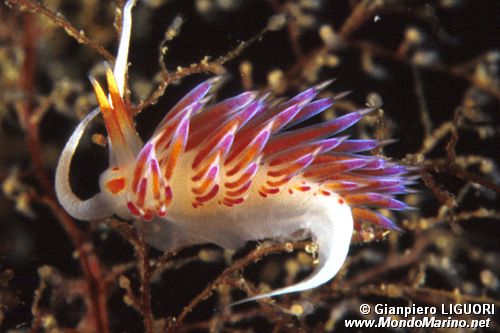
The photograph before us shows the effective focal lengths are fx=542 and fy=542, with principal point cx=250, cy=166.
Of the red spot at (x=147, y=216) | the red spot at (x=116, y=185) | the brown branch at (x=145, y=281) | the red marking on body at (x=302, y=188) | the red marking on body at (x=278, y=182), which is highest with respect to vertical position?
the red marking on body at (x=302, y=188)

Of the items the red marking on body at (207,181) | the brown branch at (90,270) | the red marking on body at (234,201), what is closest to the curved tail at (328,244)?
the red marking on body at (234,201)

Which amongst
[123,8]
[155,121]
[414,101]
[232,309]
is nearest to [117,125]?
[123,8]

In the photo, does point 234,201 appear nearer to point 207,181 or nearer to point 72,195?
point 207,181

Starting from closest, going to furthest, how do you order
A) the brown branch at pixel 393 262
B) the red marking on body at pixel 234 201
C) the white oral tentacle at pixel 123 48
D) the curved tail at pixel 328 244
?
the curved tail at pixel 328 244 < the white oral tentacle at pixel 123 48 < the red marking on body at pixel 234 201 < the brown branch at pixel 393 262

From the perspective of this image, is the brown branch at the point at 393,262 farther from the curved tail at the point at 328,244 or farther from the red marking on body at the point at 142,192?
the red marking on body at the point at 142,192

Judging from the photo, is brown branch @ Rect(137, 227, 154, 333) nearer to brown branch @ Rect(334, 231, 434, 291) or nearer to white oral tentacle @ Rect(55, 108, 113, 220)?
white oral tentacle @ Rect(55, 108, 113, 220)

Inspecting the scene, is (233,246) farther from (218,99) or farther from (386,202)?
(218,99)

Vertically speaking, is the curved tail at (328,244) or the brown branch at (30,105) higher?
the brown branch at (30,105)

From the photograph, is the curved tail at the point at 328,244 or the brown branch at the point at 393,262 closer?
the curved tail at the point at 328,244

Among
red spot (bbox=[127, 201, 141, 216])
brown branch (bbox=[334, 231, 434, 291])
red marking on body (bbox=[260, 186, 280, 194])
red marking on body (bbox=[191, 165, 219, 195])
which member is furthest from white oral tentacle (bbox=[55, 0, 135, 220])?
brown branch (bbox=[334, 231, 434, 291])
